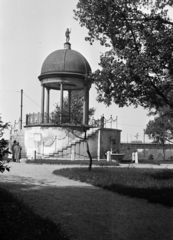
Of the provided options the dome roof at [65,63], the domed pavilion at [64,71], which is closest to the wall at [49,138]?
the domed pavilion at [64,71]

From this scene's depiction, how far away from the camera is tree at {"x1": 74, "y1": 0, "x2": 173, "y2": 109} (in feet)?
45.7

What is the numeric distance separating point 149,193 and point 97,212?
3.09 meters

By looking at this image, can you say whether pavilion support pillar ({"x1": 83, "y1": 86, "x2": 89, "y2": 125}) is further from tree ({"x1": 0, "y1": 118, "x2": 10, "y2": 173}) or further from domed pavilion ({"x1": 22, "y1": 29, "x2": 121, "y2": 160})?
tree ({"x1": 0, "y1": 118, "x2": 10, "y2": 173})

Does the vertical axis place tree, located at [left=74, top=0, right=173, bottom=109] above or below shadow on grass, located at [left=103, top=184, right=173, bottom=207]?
above

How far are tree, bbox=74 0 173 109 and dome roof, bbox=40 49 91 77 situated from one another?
51.8 feet

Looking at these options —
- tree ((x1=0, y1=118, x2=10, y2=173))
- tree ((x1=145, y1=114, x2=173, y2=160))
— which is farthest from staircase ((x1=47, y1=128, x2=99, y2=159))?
tree ((x1=0, y1=118, x2=10, y2=173))

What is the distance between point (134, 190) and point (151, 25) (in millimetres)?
6823

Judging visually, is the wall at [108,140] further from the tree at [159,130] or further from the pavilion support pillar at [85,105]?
the tree at [159,130]

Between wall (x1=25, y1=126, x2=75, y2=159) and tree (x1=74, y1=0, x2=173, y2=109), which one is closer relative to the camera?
tree (x1=74, y1=0, x2=173, y2=109)

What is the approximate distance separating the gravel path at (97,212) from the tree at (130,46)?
4.50 meters

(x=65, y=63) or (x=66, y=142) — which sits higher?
(x=65, y=63)

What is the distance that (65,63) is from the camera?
3150cm

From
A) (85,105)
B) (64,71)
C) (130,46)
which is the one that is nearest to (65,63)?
(64,71)

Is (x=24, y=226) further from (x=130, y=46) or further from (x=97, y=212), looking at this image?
(x=130, y=46)
